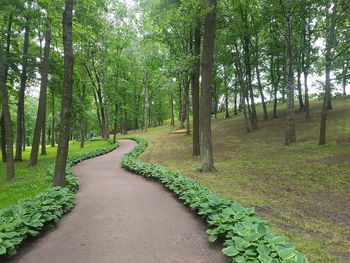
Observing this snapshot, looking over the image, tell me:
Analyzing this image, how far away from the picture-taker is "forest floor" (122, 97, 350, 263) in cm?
451

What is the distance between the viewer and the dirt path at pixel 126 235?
154 inches

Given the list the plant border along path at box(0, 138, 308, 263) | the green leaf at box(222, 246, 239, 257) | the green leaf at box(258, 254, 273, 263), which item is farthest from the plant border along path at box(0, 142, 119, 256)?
the green leaf at box(258, 254, 273, 263)

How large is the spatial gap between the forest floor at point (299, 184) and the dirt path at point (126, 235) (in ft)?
5.44

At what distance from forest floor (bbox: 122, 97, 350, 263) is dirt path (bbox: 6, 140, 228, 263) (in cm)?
166

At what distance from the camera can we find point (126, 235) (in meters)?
4.70

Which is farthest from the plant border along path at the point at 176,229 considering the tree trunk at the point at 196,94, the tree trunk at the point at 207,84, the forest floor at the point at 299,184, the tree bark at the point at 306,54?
the tree bark at the point at 306,54

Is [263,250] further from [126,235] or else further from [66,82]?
[66,82]

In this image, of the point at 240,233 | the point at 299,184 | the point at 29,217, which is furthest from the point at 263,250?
the point at 299,184

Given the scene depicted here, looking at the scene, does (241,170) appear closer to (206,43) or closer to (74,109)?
(206,43)

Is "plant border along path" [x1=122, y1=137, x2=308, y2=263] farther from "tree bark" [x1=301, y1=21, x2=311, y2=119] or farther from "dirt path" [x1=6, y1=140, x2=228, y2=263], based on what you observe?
"tree bark" [x1=301, y1=21, x2=311, y2=119]

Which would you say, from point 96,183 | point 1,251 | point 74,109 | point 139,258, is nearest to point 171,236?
point 139,258

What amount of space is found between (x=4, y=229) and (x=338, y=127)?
21.5m

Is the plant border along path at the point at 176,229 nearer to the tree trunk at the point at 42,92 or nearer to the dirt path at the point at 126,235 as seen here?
the dirt path at the point at 126,235

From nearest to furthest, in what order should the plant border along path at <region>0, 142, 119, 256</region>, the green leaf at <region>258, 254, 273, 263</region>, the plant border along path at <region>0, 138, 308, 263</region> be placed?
1. the green leaf at <region>258, 254, 273, 263</region>
2. the plant border along path at <region>0, 138, 308, 263</region>
3. the plant border along path at <region>0, 142, 119, 256</region>
